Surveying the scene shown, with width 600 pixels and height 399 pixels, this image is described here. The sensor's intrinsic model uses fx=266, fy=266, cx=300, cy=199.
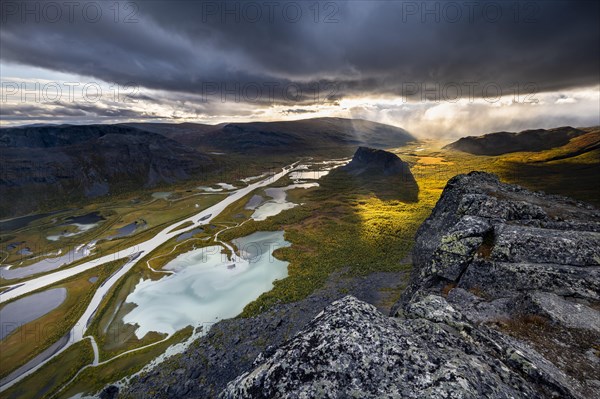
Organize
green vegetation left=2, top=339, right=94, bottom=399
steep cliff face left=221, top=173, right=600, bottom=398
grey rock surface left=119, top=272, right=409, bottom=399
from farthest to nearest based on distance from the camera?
green vegetation left=2, top=339, right=94, bottom=399 → grey rock surface left=119, top=272, right=409, bottom=399 → steep cliff face left=221, top=173, right=600, bottom=398

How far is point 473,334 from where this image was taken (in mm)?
10875

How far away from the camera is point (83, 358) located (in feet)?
122

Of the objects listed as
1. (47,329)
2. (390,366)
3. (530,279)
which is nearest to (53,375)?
(47,329)

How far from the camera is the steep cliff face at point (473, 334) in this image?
8.32m

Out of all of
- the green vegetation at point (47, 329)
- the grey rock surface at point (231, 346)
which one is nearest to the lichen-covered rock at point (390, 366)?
the grey rock surface at point (231, 346)

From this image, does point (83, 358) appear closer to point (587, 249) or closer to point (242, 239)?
point (242, 239)

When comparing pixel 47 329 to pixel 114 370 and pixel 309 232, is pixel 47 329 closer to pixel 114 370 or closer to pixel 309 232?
pixel 114 370

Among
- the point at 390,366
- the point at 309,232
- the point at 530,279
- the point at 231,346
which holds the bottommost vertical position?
the point at 231,346

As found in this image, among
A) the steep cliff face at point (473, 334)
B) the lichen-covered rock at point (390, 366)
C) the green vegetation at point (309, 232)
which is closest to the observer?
the lichen-covered rock at point (390, 366)

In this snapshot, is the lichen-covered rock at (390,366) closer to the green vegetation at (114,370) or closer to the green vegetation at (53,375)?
the green vegetation at (114,370)

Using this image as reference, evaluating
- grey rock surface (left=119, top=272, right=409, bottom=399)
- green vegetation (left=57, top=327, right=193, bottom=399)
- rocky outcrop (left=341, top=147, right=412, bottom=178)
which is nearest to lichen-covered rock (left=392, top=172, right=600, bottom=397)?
grey rock surface (left=119, top=272, right=409, bottom=399)

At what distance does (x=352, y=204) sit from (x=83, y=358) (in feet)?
301

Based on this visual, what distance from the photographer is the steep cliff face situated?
8.32m

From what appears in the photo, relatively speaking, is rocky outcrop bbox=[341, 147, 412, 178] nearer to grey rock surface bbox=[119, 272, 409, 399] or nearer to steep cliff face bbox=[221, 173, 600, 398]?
grey rock surface bbox=[119, 272, 409, 399]
